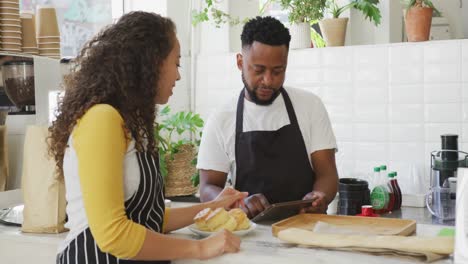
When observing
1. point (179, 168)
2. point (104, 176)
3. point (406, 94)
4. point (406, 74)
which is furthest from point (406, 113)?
point (104, 176)

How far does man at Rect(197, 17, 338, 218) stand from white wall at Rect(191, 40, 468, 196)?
39.7 inches

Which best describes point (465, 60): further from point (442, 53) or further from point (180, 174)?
point (180, 174)

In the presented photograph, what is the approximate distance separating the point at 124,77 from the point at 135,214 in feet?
1.16

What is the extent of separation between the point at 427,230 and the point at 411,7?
186cm

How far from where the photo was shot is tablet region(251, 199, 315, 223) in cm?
206

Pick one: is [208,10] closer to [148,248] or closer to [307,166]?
[307,166]

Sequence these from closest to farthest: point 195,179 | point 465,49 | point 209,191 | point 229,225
Answer: point 229,225 < point 209,191 < point 195,179 < point 465,49

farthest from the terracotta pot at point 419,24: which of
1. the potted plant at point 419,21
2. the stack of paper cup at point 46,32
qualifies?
the stack of paper cup at point 46,32

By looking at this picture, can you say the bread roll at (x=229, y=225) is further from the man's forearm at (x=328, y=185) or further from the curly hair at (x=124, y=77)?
the man's forearm at (x=328, y=185)

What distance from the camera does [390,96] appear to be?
11.4 feet

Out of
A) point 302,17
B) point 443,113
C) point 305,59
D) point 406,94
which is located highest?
point 302,17

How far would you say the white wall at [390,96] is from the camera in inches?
132

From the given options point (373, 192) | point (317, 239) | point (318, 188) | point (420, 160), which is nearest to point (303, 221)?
point (317, 239)

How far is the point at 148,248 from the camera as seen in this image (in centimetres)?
156
